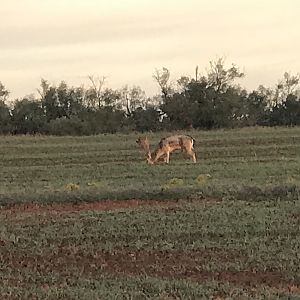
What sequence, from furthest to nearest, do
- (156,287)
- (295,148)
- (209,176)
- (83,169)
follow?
(295,148) → (83,169) → (209,176) → (156,287)

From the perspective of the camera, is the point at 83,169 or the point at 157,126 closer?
the point at 83,169

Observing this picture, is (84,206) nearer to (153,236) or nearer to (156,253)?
(153,236)

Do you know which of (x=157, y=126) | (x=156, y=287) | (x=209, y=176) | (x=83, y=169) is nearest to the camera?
(x=156, y=287)

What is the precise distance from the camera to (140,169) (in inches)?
1067

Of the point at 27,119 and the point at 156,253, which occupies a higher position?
the point at 27,119

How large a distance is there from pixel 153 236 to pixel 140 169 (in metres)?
14.2

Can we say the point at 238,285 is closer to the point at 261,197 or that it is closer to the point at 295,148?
the point at 261,197

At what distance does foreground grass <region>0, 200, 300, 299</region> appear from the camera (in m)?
9.26

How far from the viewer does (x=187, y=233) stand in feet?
42.9

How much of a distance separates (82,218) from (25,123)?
49564 mm

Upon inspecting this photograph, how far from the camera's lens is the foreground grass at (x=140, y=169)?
61.2 ft

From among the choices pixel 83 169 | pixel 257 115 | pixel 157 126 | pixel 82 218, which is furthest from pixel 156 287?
pixel 257 115

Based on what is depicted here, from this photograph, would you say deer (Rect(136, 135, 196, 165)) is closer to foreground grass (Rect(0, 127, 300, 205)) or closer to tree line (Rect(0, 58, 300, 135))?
foreground grass (Rect(0, 127, 300, 205))

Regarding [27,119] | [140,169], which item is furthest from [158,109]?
[140,169]
